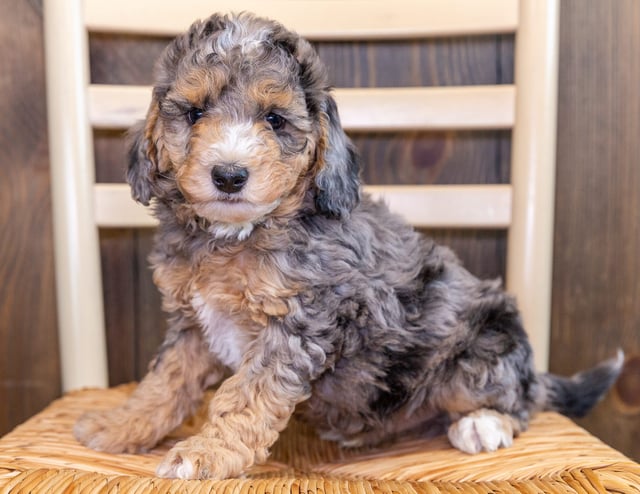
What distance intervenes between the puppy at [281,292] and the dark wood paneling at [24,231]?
90 cm

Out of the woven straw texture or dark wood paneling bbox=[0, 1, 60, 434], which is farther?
dark wood paneling bbox=[0, 1, 60, 434]

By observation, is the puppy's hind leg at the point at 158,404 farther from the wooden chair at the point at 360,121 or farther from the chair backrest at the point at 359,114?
the chair backrest at the point at 359,114

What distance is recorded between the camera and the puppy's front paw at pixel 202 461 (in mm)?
1368

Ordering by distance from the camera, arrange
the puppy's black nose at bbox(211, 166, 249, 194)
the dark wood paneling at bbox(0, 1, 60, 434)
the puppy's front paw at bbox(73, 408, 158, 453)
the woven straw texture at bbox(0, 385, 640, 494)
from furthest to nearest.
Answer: the dark wood paneling at bbox(0, 1, 60, 434) → the puppy's front paw at bbox(73, 408, 158, 453) → the puppy's black nose at bbox(211, 166, 249, 194) → the woven straw texture at bbox(0, 385, 640, 494)

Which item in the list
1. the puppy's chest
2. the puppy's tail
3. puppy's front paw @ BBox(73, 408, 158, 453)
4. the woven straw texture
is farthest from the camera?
the puppy's tail

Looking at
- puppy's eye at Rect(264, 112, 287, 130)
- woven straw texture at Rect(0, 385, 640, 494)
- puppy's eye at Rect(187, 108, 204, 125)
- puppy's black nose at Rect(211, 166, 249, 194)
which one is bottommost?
woven straw texture at Rect(0, 385, 640, 494)

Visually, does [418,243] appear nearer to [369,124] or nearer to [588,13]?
[369,124]

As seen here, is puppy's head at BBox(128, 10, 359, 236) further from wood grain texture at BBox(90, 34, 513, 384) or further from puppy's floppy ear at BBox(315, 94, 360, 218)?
wood grain texture at BBox(90, 34, 513, 384)

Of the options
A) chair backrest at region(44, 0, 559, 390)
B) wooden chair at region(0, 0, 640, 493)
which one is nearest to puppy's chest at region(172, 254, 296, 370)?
wooden chair at region(0, 0, 640, 493)

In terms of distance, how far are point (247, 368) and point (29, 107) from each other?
142cm

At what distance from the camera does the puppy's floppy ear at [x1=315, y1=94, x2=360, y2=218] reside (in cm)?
157

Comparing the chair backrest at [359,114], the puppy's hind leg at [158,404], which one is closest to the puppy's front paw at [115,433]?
A: the puppy's hind leg at [158,404]

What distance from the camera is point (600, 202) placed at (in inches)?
96.6

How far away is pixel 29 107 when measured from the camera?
238 cm
